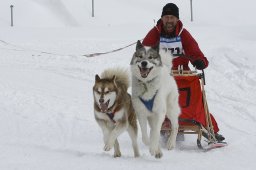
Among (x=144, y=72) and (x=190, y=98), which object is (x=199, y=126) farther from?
(x=144, y=72)

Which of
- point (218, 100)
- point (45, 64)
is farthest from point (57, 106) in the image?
point (45, 64)

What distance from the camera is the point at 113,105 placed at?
16.0 feet

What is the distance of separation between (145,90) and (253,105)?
396cm

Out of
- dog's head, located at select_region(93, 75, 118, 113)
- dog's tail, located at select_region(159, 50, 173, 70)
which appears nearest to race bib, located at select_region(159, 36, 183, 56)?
dog's tail, located at select_region(159, 50, 173, 70)

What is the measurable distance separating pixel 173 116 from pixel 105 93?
113 cm

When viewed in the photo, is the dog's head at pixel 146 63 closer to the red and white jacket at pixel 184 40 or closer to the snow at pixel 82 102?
the snow at pixel 82 102

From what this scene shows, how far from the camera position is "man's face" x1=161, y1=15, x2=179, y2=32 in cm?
605

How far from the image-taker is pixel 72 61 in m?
12.8

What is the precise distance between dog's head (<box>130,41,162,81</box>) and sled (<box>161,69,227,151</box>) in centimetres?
94

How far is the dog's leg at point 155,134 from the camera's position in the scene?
5.01m

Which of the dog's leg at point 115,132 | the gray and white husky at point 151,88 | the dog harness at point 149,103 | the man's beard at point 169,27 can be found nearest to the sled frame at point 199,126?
the man's beard at point 169,27

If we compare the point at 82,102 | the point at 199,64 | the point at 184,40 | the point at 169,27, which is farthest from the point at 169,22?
the point at 82,102

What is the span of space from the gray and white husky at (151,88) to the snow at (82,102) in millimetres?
315

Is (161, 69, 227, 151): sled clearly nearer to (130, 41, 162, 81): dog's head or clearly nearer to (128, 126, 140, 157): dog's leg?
(128, 126, 140, 157): dog's leg
